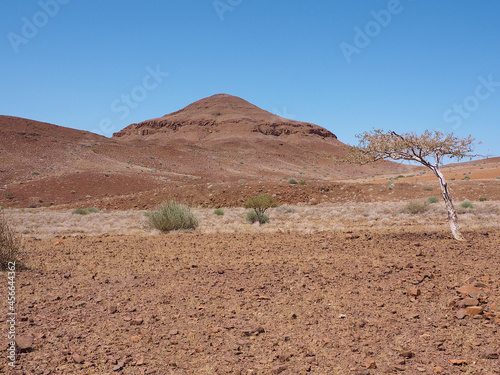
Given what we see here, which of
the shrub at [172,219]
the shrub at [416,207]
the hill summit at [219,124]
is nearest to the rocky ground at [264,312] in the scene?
the shrub at [172,219]

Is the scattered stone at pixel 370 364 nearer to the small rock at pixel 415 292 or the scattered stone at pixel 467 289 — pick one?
the small rock at pixel 415 292

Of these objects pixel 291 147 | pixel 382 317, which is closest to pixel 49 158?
pixel 382 317

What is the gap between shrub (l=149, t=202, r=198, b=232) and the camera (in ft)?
45.8

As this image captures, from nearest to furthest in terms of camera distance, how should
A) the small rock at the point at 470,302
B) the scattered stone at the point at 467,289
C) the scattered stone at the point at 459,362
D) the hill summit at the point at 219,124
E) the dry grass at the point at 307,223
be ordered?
1. the scattered stone at the point at 459,362
2. the small rock at the point at 470,302
3. the scattered stone at the point at 467,289
4. the dry grass at the point at 307,223
5. the hill summit at the point at 219,124

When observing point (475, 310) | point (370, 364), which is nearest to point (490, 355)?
point (475, 310)

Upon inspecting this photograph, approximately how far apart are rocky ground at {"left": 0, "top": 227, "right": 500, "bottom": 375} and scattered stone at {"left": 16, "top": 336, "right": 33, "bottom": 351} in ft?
0.12

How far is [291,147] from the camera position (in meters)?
104

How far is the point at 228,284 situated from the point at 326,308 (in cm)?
186

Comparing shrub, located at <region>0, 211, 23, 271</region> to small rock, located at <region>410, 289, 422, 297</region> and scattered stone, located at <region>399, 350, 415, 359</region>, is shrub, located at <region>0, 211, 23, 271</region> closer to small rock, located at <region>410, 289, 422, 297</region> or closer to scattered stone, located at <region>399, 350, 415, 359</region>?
scattered stone, located at <region>399, 350, 415, 359</region>

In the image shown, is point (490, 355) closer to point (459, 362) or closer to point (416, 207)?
A: point (459, 362)

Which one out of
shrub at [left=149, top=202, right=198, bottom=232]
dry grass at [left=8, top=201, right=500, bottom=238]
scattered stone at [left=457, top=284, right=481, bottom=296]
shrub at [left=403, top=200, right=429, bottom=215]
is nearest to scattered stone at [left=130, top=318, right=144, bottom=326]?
scattered stone at [left=457, top=284, right=481, bottom=296]

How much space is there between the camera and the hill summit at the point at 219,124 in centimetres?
11550

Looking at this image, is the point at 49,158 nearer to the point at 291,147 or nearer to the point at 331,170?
the point at 331,170

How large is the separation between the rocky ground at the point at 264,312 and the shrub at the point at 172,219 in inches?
201
